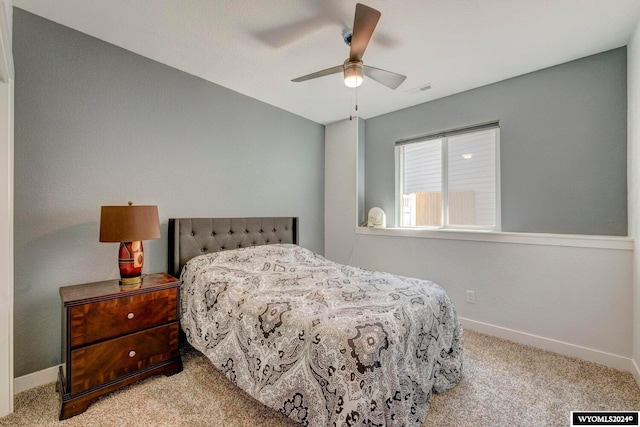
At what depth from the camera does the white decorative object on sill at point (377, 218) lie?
3572 millimetres

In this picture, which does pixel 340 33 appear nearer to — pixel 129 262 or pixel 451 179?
pixel 451 179

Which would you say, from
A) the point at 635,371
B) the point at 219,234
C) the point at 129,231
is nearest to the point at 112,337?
the point at 129,231

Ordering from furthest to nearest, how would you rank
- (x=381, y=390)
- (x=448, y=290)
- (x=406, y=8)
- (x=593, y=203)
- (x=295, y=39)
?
(x=448, y=290) < (x=593, y=203) < (x=295, y=39) < (x=406, y=8) < (x=381, y=390)

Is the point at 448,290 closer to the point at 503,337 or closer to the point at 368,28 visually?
the point at 503,337

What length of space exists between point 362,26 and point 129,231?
6.60ft

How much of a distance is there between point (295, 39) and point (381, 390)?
2.39 meters

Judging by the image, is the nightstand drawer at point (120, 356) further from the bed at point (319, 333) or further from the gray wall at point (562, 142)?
the gray wall at point (562, 142)

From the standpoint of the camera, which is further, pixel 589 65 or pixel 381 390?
pixel 589 65

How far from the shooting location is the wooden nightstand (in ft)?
5.32

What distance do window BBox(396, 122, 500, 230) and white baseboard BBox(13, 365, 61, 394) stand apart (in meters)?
3.58

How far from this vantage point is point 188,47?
7.33 ft

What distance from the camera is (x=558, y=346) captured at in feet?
7.78

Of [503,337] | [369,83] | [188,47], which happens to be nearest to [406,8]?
[369,83]

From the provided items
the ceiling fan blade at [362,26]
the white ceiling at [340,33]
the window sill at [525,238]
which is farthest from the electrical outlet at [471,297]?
the ceiling fan blade at [362,26]
